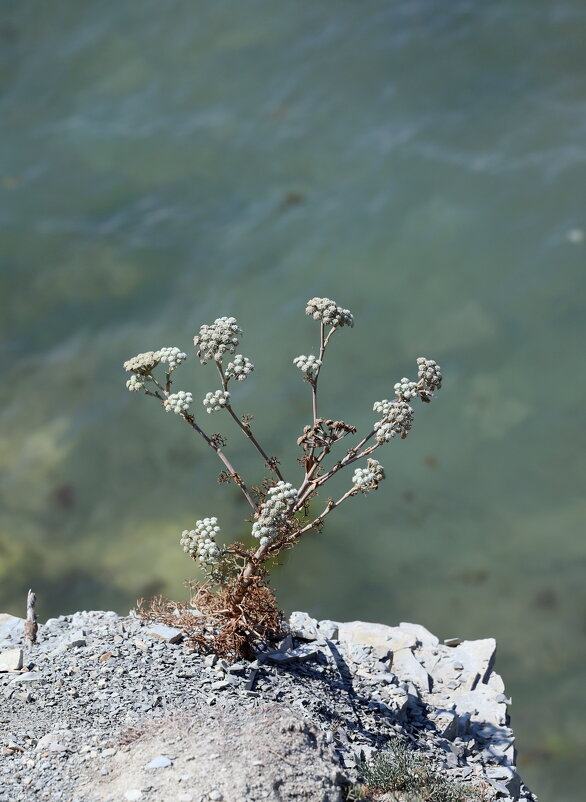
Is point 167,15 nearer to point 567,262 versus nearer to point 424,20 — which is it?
point 424,20

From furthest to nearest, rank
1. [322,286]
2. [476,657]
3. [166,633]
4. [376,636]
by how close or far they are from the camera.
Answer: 1. [322,286]
2. [476,657]
3. [376,636]
4. [166,633]

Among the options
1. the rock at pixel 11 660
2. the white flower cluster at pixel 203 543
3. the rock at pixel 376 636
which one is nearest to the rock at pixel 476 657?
the rock at pixel 376 636

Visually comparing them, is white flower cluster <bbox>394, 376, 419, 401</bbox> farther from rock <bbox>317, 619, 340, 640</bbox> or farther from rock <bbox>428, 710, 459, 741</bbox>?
rock <bbox>428, 710, 459, 741</bbox>

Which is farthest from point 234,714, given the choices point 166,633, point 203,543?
point 203,543

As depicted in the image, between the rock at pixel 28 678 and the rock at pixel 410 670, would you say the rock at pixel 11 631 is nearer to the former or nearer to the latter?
the rock at pixel 28 678

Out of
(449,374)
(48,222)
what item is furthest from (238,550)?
(48,222)

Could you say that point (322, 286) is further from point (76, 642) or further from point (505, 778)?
point (505, 778)

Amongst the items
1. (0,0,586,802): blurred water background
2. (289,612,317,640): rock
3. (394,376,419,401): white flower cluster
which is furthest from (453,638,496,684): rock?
(394,376,419,401): white flower cluster
